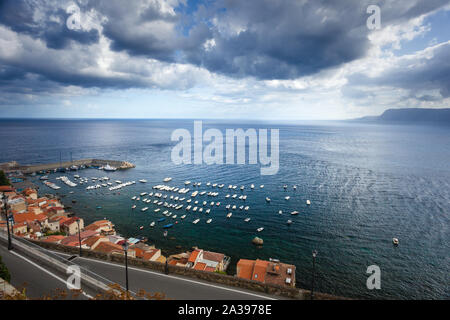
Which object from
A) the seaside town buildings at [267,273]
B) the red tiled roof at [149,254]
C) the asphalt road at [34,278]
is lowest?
the seaside town buildings at [267,273]

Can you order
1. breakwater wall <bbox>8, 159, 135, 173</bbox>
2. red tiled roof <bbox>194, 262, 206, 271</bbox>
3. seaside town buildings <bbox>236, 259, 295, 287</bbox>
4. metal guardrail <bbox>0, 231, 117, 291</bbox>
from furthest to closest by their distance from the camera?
breakwater wall <bbox>8, 159, 135, 173</bbox> → red tiled roof <bbox>194, 262, 206, 271</bbox> → seaside town buildings <bbox>236, 259, 295, 287</bbox> → metal guardrail <bbox>0, 231, 117, 291</bbox>

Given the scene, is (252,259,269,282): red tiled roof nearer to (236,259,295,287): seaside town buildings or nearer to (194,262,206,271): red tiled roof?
(236,259,295,287): seaside town buildings

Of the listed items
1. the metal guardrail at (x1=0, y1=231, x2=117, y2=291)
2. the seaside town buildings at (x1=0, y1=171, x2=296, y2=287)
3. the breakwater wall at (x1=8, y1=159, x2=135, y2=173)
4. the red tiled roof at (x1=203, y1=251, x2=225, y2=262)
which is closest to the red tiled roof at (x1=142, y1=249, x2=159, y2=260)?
the seaside town buildings at (x1=0, y1=171, x2=296, y2=287)

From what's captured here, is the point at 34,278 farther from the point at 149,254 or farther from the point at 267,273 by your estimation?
the point at 267,273

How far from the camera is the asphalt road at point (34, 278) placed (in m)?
11.9

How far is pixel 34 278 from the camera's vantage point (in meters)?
13.0

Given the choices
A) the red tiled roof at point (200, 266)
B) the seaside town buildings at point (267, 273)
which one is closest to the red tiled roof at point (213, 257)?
the red tiled roof at point (200, 266)

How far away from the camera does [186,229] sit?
118 ft

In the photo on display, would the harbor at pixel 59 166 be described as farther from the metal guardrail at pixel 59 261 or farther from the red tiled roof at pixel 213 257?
the metal guardrail at pixel 59 261

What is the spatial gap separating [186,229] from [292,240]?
16.1 meters

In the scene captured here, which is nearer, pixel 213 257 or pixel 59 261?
pixel 59 261

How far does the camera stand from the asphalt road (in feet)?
38.9

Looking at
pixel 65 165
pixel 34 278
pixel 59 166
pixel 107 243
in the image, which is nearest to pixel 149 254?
pixel 107 243
